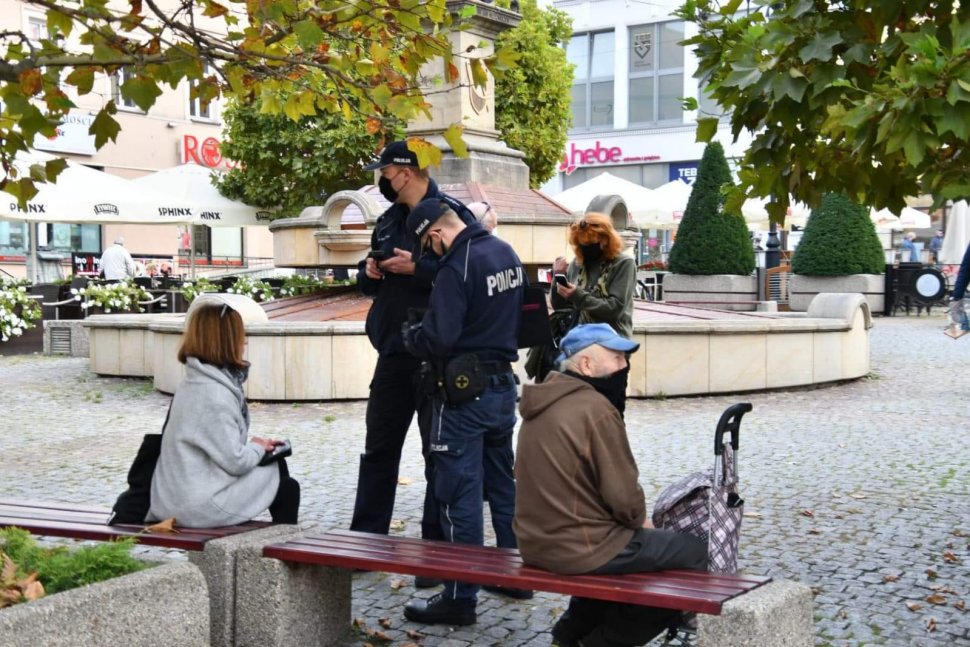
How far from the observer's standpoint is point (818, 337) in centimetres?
1275

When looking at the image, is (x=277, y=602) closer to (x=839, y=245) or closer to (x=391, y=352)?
(x=391, y=352)

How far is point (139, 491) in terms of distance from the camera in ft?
16.3

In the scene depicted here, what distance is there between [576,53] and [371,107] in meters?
43.8

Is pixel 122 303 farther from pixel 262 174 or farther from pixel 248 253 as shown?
pixel 248 253

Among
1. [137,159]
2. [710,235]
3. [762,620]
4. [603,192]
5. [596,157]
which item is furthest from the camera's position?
[596,157]

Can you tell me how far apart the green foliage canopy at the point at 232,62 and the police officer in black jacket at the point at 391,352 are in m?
0.28

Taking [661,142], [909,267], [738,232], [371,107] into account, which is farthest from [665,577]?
[661,142]

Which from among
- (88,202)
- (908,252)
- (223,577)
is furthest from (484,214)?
(908,252)

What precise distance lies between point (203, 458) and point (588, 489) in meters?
1.67

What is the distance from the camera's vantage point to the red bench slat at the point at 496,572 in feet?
12.5

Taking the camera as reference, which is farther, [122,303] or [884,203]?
[122,303]

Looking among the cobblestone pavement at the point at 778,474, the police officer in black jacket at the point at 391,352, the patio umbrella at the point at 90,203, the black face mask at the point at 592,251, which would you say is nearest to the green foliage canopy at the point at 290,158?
the patio umbrella at the point at 90,203

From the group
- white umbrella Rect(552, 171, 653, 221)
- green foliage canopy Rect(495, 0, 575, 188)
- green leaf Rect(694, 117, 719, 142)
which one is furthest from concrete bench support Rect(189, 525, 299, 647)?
green foliage canopy Rect(495, 0, 575, 188)

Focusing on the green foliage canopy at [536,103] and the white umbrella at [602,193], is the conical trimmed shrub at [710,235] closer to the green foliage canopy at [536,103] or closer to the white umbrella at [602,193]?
the white umbrella at [602,193]
